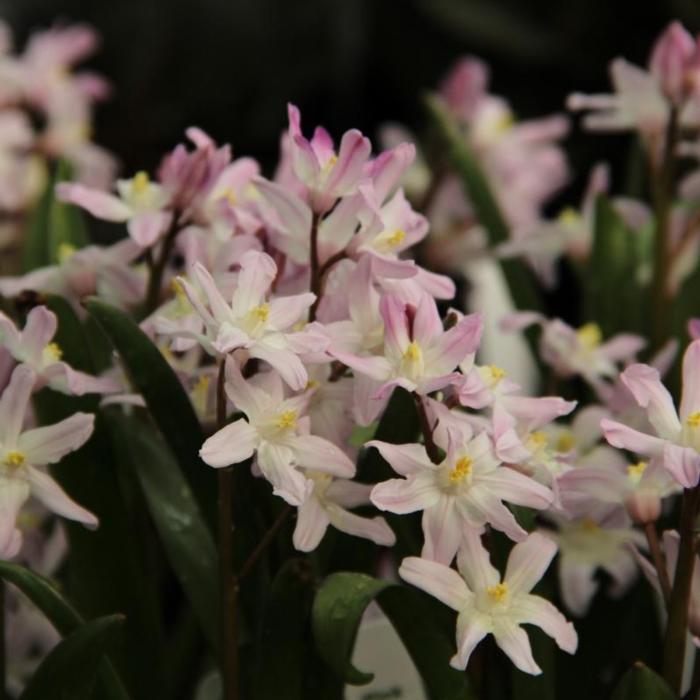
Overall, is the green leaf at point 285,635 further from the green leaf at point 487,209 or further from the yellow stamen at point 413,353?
the green leaf at point 487,209

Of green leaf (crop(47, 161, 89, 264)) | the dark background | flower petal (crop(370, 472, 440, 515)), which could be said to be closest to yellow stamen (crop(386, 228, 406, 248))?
flower petal (crop(370, 472, 440, 515))

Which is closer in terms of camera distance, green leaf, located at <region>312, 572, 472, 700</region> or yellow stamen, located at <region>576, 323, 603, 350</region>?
green leaf, located at <region>312, 572, 472, 700</region>

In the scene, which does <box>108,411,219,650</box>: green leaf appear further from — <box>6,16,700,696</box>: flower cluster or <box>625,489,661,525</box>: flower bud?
<box>625,489,661,525</box>: flower bud

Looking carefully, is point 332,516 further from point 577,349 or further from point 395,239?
point 577,349

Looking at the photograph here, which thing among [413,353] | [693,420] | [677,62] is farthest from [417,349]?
[677,62]

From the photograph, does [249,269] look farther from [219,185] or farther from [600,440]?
[600,440]

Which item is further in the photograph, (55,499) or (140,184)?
(140,184)
